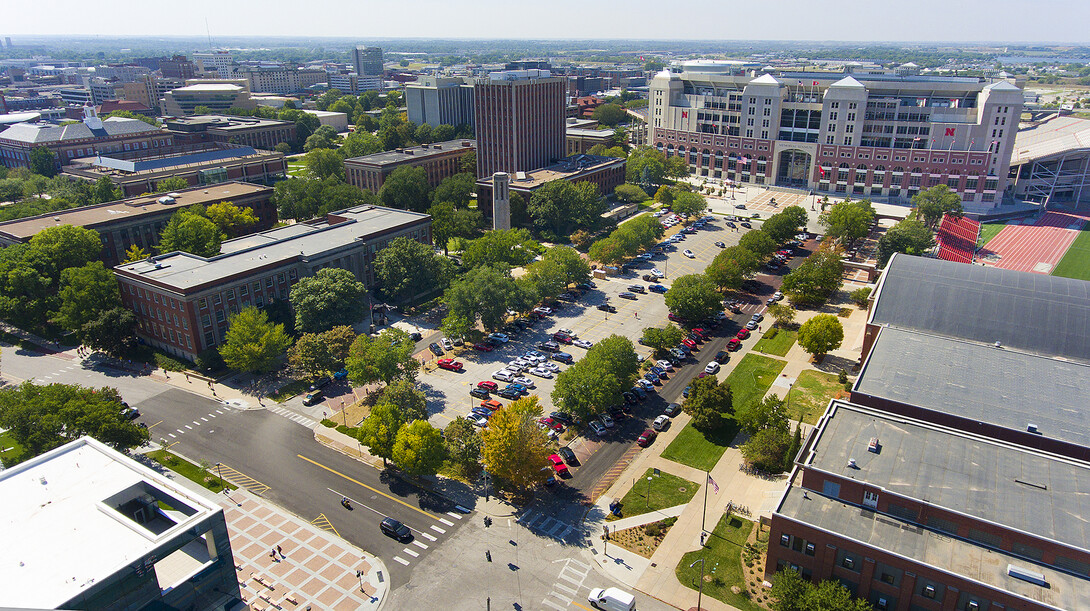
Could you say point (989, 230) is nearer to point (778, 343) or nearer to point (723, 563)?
point (778, 343)

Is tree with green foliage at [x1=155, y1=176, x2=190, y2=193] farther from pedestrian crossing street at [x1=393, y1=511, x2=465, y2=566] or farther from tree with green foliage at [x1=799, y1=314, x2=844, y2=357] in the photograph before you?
tree with green foliage at [x1=799, y1=314, x2=844, y2=357]

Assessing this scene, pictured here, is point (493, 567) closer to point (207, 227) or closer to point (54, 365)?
point (54, 365)

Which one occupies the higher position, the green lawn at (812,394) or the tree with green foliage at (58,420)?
the tree with green foliage at (58,420)

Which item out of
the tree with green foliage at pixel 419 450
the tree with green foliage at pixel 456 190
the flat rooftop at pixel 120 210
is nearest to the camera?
the tree with green foliage at pixel 419 450

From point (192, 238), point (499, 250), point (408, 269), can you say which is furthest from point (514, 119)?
point (192, 238)

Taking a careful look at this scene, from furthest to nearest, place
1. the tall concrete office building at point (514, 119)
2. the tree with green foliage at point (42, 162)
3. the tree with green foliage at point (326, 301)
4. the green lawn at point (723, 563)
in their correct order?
the tree with green foliage at point (42, 162) → the tall concrete office building at point (514, 119) → the tree with green foliage at point (326, 301) → the green lawn at point (723, 563)

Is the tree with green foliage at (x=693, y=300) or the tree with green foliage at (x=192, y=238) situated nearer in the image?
the tree with green foliage at (x=693, y=300)

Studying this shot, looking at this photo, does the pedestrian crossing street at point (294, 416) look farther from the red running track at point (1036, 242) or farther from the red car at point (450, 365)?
the red running track at point (1036, 242)

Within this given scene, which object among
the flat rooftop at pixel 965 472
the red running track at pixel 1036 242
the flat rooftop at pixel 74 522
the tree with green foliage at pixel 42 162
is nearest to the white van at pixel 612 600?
the flat rooftop at pixel 965 472
